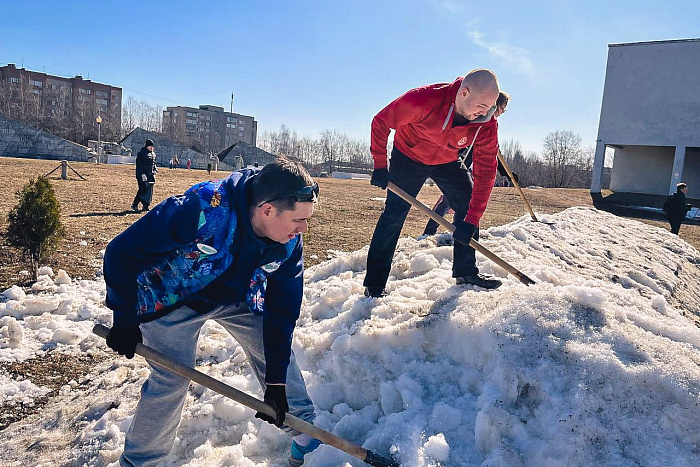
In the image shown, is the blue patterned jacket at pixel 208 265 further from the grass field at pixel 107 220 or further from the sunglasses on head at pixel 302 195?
the grass field at pixel 107 220

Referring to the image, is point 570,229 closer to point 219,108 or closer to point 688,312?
point 688,312

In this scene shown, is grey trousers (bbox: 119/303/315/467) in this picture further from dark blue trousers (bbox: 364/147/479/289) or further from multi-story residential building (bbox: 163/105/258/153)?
multi-story residential building (bbox: 163/105/258/153)

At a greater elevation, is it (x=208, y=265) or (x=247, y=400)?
(x=208, y=265)

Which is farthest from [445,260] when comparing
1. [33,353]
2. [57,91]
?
[57,91]

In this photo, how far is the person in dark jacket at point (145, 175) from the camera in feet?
34.0

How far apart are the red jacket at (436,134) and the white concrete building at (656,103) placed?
25.2 meters

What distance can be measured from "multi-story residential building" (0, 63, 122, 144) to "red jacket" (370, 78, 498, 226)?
52240 mm

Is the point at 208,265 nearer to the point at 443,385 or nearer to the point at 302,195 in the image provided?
the point at 302,195

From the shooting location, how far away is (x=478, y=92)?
10.4ft

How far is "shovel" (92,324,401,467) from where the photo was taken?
6.82 feet

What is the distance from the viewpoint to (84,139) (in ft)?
160

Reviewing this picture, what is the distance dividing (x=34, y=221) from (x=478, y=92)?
4.50 meters

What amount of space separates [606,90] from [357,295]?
26.3 metres

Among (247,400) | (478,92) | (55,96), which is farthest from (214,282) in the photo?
(55,96)
